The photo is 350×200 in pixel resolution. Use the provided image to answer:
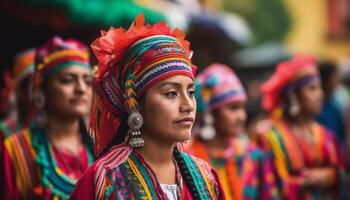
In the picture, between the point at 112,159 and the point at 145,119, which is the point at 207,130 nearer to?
the point at 145,119

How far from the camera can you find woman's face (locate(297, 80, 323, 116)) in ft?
25.0

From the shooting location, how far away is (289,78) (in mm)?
7797

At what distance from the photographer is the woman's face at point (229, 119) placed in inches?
298

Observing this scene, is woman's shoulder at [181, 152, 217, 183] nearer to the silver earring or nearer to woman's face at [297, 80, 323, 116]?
the silver earring

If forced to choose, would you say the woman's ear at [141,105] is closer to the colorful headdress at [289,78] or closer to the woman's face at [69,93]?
the woman's face at [69,93]

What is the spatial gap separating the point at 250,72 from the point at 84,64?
9.39 meters

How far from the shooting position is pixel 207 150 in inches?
296

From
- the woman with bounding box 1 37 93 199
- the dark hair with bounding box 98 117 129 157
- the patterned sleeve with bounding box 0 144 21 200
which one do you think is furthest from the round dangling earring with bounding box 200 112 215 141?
the dark hair with bounding box 98 117 129 157

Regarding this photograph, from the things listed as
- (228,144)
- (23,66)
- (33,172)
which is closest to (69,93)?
(33,172)

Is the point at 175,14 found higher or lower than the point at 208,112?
higher

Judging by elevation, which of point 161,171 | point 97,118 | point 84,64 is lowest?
point 161,171

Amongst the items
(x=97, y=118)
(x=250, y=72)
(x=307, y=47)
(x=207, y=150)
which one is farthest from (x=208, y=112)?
(x=307, y=47)

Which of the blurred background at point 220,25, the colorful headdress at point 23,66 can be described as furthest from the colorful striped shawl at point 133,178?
the blurred background at point 220,25

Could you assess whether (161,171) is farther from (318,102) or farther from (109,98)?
(318,102)
